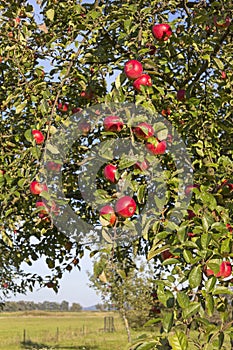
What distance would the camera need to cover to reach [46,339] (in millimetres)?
32375

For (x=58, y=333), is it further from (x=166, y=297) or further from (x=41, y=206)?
(x=166, y=297)

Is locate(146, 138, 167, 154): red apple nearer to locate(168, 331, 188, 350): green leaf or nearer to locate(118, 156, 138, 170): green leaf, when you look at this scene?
locate(118, 156, 138, 170): green leaf

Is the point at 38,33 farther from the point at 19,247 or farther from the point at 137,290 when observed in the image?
the point at 137,290

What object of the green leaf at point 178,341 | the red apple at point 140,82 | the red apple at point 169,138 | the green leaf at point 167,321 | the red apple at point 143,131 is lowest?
the green leaf at point 178,341

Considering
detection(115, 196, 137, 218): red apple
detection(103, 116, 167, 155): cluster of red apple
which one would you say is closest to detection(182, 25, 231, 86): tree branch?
detection(103, 116, 167, 155): cluster of red apple

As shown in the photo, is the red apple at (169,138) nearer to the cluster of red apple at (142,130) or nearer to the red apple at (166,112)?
the red apple at (166,112)

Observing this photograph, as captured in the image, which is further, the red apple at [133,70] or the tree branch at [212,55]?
the tree branch at [212,55]

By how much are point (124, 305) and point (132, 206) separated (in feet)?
70.3

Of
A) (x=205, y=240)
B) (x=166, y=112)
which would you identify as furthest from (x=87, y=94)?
(x=205, y=240)

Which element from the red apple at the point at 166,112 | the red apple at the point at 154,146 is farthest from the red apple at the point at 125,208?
the red apple at the point at 166,112

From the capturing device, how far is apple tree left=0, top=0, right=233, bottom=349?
1.82m

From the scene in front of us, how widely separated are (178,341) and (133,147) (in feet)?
3.09

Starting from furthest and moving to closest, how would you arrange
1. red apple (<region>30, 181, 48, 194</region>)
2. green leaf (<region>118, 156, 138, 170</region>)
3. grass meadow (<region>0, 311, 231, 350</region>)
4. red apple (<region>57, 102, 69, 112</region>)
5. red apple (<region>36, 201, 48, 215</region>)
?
1. grass meadow (<region>0, 311, 231, 350</region>)
2. red apple (<region>57, 102, 69, 112</region>)
3. red apple (<region>30, 181, 48, 194</region>)
4. red apple (<region>36, 201, 48, 215</region>)
5. green leaf (<region>118, 156, 138, 170</region>)

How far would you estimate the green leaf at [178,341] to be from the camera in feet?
4.82
